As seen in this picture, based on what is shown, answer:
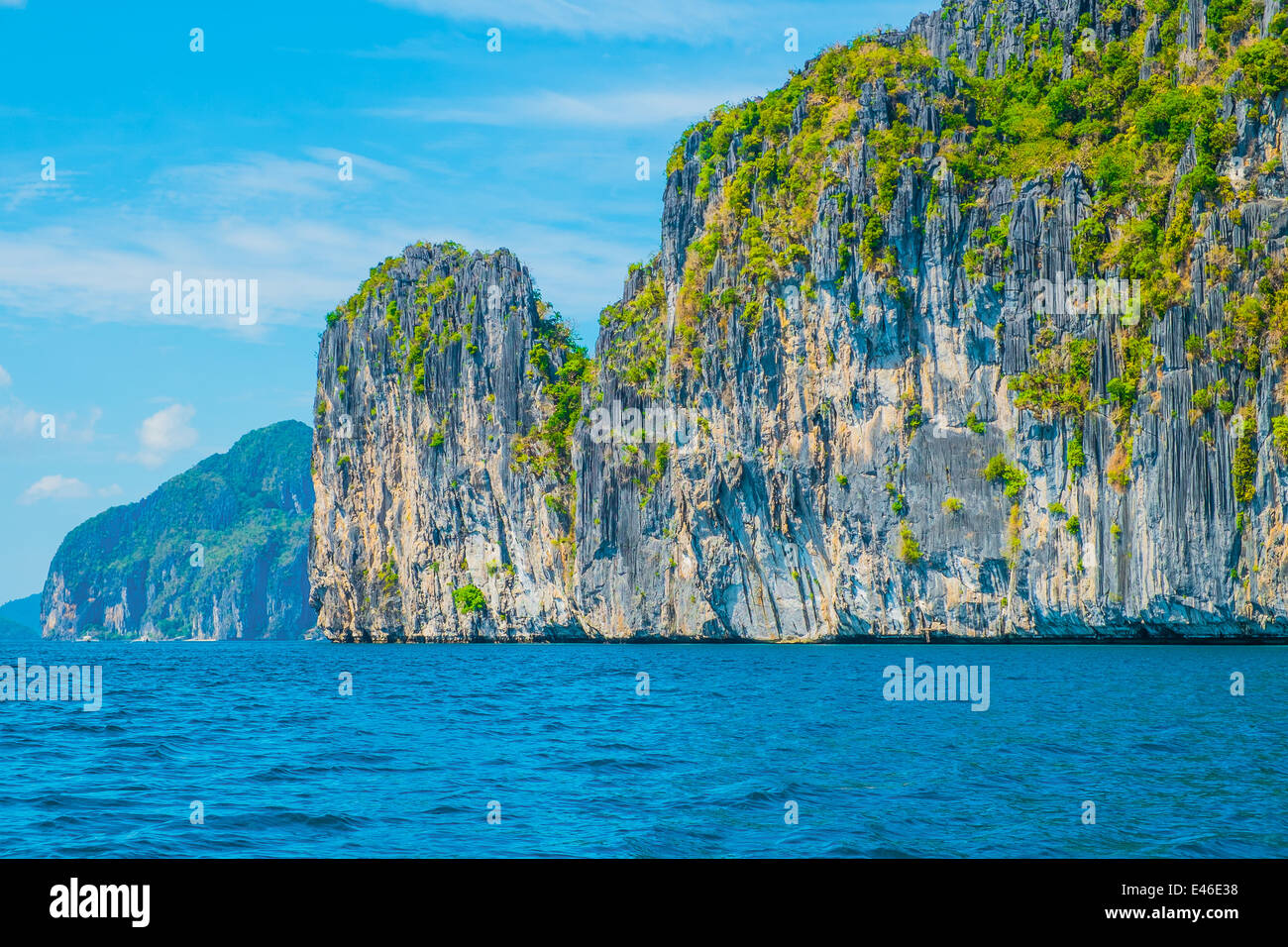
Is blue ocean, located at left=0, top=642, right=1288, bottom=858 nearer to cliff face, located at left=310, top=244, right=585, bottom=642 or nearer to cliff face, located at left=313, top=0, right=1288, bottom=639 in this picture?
cliff face, located at left=313, top=0, right=1288, bottom=639

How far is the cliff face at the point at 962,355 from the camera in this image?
57406 millimetres

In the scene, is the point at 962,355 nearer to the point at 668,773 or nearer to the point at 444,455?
the point at 668,773

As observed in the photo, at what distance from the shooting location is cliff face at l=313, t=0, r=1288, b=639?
188ft

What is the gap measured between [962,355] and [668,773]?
52279 mm

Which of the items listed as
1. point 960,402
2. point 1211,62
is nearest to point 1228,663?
point 960,402

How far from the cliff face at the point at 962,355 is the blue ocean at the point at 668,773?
22409mm

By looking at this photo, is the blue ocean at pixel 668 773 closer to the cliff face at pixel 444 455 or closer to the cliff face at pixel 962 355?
the cliff face at pixel 962 355

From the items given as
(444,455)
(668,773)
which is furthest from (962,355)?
(444,455)

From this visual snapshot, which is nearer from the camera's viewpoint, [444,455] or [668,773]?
[668,773]

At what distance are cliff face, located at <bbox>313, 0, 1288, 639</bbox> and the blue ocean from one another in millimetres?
22409

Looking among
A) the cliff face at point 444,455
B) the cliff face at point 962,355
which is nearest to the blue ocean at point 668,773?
the cliff face at point 962,355

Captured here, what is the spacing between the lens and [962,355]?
6762 centimetres

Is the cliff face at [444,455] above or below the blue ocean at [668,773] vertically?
above

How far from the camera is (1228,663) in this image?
42.9 meters
